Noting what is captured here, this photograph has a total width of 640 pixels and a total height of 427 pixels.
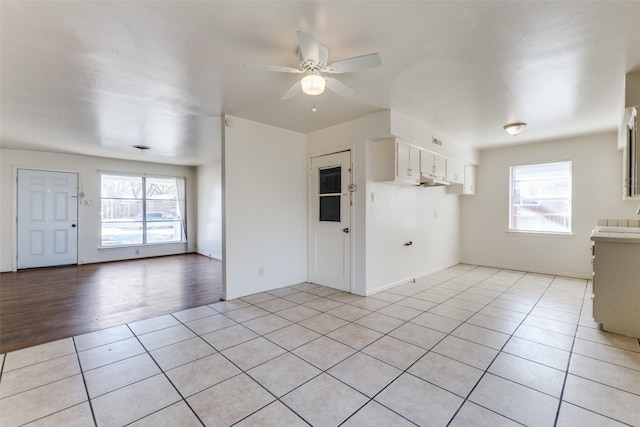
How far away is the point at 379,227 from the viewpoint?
4238 mm

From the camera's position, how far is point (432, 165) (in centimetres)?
480

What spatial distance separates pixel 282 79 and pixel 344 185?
1902 millimetres

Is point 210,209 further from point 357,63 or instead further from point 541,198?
point 541,198

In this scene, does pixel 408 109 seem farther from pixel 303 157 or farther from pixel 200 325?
pixel 200 325

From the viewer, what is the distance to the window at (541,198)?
208 inches

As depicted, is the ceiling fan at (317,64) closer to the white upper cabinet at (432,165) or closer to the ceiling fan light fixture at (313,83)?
the ceiling fan light fixture at (313,83)

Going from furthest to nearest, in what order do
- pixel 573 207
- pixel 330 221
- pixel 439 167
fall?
pixel 573 207, pixel 439 167, pixel 330 221

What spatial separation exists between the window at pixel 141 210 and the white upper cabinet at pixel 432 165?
6.64 m

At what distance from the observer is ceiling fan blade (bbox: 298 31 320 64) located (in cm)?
181

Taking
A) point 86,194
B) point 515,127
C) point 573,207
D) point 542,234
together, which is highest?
point 515,127

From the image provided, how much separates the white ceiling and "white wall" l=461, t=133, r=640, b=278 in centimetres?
104

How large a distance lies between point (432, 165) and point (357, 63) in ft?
10.6

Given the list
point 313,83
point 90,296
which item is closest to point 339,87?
point 313,83

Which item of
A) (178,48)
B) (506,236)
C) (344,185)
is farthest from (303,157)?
(506,236)
